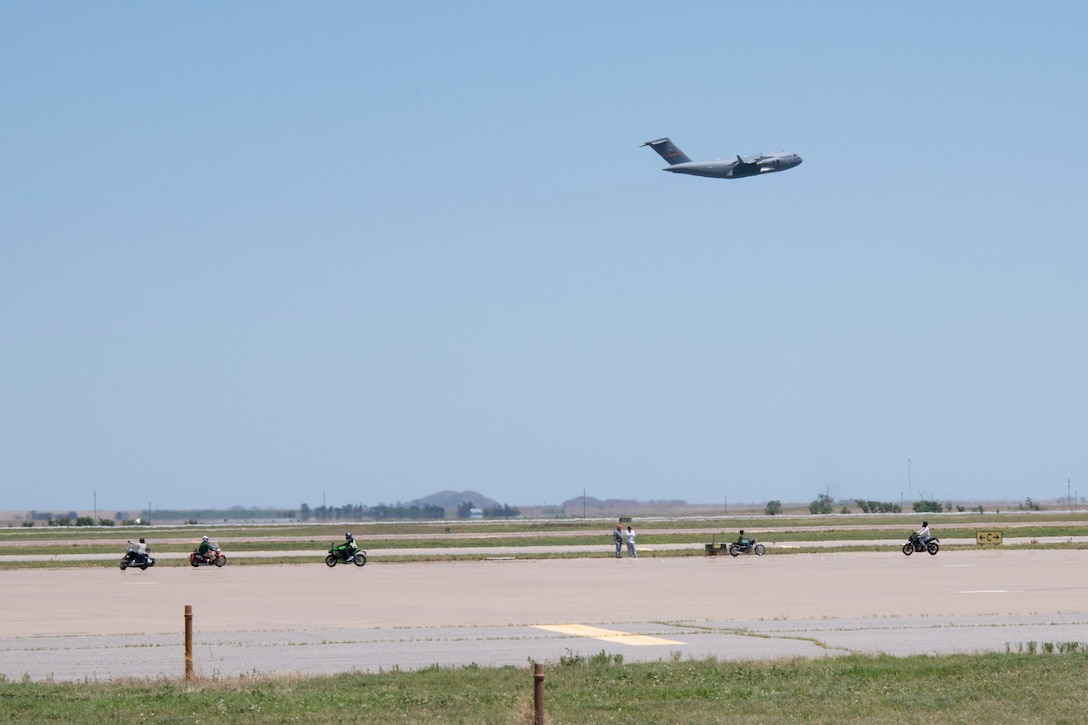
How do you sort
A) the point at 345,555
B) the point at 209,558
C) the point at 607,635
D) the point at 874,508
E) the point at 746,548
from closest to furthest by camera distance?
1. the point at 607,635
2. the point at 345,555
3. the point at 209,558
4. the point at 746,548
5. the point at 874,508

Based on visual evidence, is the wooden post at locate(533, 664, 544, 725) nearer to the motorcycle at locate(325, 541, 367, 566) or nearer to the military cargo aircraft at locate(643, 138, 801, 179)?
the motorcycle at locate(325, 541, 367, 566)

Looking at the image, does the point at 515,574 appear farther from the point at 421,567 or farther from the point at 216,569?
the point at 216,569

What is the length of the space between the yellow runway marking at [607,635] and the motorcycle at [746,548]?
3590 centimetres

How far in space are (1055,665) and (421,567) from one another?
128 ft

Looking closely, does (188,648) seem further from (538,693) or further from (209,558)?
(209,558)

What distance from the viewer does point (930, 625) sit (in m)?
27.4

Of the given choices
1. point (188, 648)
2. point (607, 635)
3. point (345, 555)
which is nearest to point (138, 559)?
point (345, 555)

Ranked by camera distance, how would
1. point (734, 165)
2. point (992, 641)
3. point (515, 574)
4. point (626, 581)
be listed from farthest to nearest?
point (734, 165) → point (515, 574) → point (626, 581) → point (992, 641)

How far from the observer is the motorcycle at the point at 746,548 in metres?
62.7

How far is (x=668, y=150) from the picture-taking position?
7988 centimetres

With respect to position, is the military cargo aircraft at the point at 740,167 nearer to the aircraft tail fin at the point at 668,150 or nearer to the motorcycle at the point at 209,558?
the aircraft tail fin at the point at 668,150

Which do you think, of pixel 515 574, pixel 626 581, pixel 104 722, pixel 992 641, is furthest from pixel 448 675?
pixel 515 574

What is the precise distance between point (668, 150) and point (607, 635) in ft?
189

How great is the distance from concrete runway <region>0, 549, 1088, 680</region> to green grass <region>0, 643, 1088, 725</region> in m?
1.91
